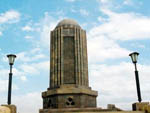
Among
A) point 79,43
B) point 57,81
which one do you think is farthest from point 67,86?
point 79,43

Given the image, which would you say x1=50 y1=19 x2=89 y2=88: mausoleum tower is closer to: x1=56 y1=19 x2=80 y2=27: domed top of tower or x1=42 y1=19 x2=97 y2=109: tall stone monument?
x1=42 y1=19 x2=97 y2=109: tall stone monument

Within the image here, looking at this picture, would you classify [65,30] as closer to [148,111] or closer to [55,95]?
[55,95]

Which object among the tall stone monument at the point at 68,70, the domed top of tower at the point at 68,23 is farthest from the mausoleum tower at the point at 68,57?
the domed top of tower at the point at 68,23

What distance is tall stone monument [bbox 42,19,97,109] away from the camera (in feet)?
72.5

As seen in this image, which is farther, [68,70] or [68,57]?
[68,57]

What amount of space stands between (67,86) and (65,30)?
649 centimetres

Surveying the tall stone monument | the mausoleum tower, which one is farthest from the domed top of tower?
the mausoleum tower

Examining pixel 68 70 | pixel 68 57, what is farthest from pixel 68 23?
pixel 68 70

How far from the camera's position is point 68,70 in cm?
2378

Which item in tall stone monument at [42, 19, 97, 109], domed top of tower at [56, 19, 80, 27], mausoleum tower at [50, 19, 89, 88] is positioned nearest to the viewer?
tall stone monument at [42, 19, 97, 109]

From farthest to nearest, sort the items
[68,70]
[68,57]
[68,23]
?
1. [68,23]
2. [68,57]
3. [68,70]

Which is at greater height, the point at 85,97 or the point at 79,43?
the point at 79,43

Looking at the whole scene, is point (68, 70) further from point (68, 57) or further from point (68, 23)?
point (68, 23)

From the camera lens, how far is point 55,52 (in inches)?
969
